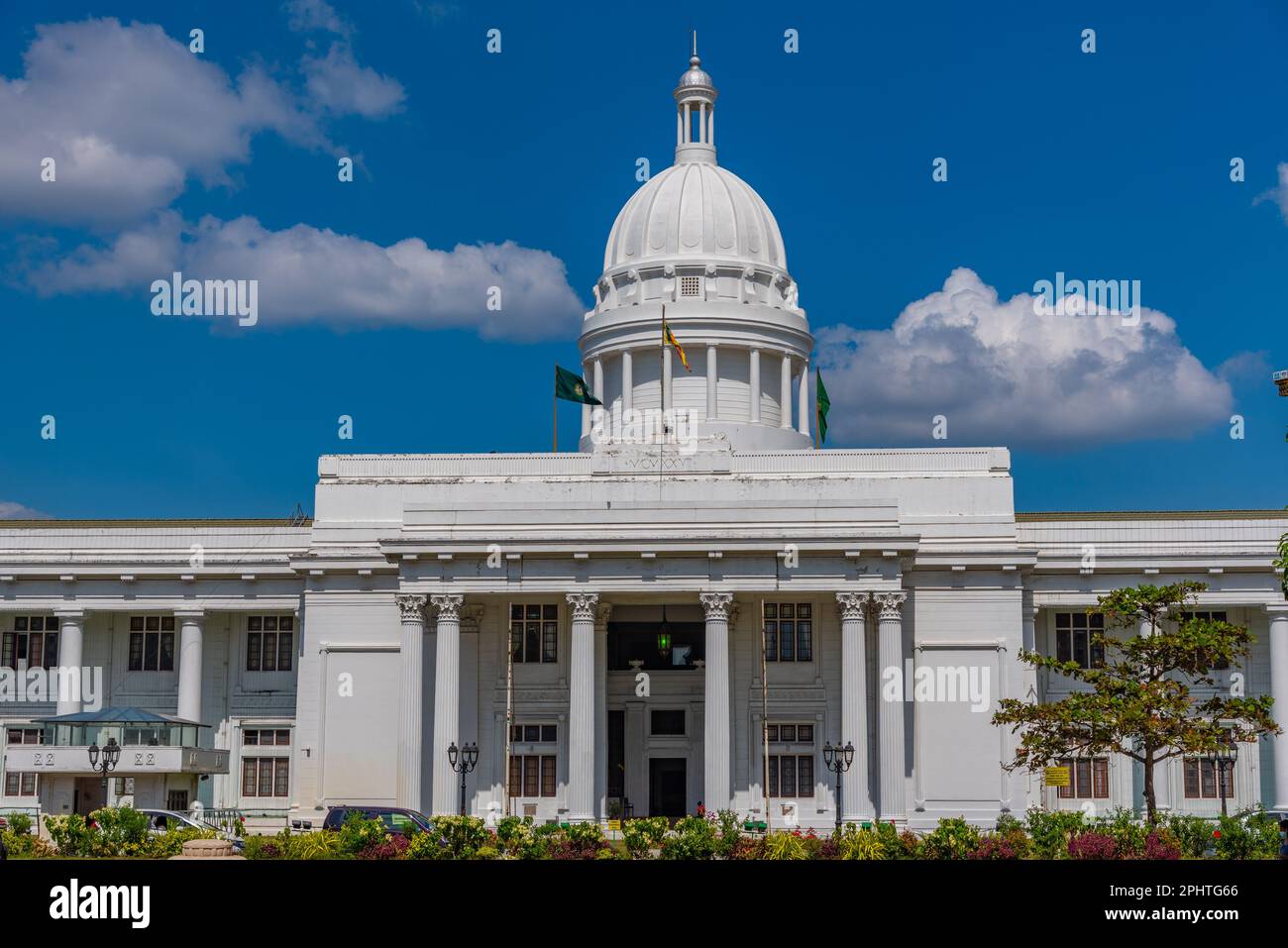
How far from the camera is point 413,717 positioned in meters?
60.8

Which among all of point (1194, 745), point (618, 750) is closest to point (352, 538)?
point (618, 750)

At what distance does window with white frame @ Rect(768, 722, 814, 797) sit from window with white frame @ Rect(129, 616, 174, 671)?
2593cm

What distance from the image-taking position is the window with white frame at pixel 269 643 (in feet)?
227

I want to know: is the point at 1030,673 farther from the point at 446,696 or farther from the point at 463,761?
the point at 446,696

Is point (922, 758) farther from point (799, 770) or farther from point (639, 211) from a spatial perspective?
point (639, 211)

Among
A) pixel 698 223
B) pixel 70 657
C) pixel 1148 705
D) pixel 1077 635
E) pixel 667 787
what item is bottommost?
pixel 667 787

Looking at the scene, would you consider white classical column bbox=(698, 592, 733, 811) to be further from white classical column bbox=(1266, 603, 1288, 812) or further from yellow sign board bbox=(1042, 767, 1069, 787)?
white classical column bbox=(1266, 603, 1288, 812)

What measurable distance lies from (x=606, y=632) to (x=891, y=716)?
1154cm

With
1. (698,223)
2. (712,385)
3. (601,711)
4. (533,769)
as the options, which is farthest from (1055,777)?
(698,223)

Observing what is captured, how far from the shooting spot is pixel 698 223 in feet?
267

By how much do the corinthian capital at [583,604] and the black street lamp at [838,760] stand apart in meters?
9.74

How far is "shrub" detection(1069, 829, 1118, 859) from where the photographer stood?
3781 cm

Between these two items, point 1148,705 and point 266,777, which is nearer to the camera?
point 1148,705
